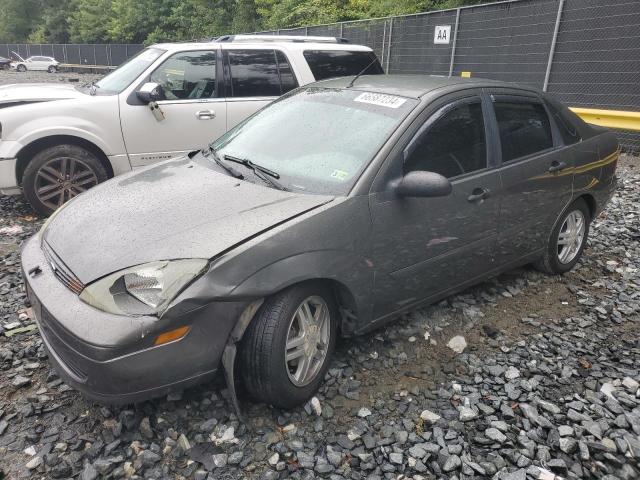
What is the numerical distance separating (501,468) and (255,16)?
3164 centimetres

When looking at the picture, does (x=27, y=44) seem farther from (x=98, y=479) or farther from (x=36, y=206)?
(x=98, y=479)

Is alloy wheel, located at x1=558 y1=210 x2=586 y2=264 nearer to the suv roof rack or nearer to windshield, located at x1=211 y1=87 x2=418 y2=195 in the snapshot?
windshield, located at x1=211 y1=87 x2=418 y2=195

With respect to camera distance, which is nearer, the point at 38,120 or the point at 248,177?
the point at 248,177

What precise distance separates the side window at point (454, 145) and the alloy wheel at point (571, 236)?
4.71ft

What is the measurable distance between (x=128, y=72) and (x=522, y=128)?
4.46 metres

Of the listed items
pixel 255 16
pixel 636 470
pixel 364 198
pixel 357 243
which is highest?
pixel 255 16

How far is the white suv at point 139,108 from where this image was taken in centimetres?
511

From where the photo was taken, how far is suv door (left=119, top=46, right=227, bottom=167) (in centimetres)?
548

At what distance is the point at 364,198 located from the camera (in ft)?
8.93

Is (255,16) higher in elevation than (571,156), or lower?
higher

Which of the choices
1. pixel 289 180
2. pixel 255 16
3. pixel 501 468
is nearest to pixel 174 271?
pixel 289 180

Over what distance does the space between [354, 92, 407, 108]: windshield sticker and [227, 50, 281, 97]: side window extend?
305cm

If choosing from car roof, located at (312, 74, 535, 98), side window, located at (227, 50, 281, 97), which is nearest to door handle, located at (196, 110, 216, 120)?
side window, located at (227, 50, 281, 97)

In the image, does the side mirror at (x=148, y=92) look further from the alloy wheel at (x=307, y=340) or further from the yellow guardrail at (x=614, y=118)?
the yellow guardrail at (x=614, y=118)
